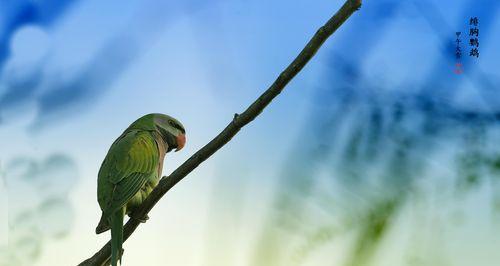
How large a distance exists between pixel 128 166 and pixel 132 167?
28mm

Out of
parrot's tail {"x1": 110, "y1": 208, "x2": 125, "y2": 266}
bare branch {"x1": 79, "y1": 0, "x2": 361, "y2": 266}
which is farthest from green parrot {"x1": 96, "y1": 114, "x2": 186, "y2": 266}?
bare branch {"x1": 79, "y1": 0, "x2": 361, "y2": 266}

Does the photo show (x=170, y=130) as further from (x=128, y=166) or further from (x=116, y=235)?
(x=116, y=235)

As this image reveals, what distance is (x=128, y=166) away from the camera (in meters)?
4.16

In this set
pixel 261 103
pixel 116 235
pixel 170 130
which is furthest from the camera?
pixel 170 130

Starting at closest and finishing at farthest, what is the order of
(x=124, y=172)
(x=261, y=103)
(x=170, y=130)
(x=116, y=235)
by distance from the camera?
(x=261, y=103) < (x=116, y=235) < (x=124, y=172) < (x=170, y=130)

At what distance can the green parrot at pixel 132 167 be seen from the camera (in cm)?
388

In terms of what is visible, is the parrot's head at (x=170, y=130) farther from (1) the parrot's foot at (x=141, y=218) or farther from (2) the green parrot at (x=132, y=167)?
(1) the parrot's foot at (x=141, y=218)

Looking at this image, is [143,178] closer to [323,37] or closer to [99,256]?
[99,256]

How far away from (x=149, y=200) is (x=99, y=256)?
48 cm

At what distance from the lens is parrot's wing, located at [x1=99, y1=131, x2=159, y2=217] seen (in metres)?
3.99

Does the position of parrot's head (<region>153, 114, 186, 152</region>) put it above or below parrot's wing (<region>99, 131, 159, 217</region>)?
above

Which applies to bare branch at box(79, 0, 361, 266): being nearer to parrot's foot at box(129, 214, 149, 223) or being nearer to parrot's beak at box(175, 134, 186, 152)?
parrot's foot at box(129, 214, 149, 223)

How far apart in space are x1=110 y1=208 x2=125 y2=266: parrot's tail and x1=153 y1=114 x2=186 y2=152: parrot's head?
947mm

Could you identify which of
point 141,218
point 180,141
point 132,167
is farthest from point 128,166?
point 180,141
